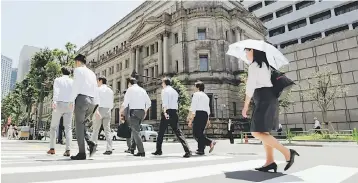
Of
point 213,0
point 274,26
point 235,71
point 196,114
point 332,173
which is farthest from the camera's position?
point 274,26

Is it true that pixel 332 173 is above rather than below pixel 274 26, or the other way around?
below

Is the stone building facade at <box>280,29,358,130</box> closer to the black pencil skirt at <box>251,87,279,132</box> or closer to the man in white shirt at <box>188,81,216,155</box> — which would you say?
the man in white shirt at <box>188,81,216,155</box>

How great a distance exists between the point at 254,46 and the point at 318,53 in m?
21.1

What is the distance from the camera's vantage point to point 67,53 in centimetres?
2606

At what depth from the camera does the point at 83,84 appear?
179 inches

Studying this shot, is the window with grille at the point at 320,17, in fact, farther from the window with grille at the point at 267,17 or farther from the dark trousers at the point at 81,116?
the dark trousers at the point at 81,116

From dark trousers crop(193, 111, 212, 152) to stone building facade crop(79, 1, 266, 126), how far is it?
22.7m

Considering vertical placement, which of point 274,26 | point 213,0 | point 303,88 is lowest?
point 303,88

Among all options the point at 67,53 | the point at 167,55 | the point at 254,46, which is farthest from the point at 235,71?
the point at 254,46

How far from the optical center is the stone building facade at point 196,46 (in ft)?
96.8

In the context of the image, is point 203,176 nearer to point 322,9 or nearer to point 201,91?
point 201,91

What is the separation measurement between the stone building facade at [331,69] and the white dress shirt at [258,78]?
2026 centimetres

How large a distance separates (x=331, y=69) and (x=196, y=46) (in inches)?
599

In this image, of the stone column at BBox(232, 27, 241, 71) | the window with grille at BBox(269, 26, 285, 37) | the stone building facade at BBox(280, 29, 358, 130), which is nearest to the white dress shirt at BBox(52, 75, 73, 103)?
the stone building facade at BBox(280, 29, 358, 130)
